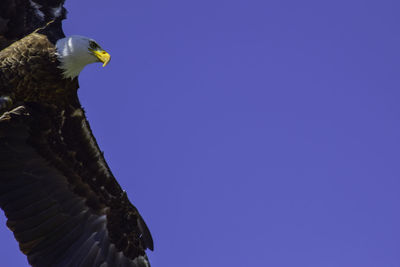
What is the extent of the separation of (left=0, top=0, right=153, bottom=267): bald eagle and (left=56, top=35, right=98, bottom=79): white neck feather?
0.05 feet

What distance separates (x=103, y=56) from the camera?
→ 11156 mm

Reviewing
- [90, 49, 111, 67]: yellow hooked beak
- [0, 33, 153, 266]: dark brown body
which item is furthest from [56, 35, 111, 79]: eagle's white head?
[0, 33, 153, 266]: dark brown body

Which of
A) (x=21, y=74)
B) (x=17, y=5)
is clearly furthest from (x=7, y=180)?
(x=17, y=5)

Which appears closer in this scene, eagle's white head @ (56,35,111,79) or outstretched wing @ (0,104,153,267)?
eagle's white head @ (56,35,111,79)

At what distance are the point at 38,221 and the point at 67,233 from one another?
57 cm

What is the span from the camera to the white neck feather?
11039mm

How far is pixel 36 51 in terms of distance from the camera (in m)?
11.0

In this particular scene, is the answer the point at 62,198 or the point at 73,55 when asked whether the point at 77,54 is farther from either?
the point at 62,198

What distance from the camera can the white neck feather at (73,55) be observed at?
11.0 m

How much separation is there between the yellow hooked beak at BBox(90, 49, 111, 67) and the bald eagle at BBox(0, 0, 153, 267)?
0.05 feet

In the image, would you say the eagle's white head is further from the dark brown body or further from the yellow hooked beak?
the dark brown body

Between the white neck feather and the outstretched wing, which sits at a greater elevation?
the white neck feather

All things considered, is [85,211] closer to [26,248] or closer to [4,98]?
[26,248]

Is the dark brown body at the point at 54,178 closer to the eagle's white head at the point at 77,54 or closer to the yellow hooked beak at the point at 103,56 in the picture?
the eagle's white head at the point at 77,54
